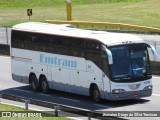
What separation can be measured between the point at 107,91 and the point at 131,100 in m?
1.74

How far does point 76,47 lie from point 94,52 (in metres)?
1.39

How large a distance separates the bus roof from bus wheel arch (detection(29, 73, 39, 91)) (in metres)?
2.13

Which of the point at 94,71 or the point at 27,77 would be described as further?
the point at 27,77

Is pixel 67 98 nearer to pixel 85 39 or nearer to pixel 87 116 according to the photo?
pixel 85 39

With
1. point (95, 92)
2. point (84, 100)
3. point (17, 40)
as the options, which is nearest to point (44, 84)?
point (17, 40)

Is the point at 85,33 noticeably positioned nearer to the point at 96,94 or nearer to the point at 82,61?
the point at 82,61

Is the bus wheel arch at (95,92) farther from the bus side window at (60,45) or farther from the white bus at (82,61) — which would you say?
the bus side window at (60,45)

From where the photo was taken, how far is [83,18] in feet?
235

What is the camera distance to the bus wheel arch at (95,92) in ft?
81.4

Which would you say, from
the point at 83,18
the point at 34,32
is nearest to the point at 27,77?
the point at 34,32

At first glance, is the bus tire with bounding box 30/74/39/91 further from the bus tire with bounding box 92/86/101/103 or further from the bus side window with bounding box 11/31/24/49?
the bus tire with bounding box 92/86/101/103

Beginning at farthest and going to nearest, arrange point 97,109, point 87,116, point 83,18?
point 83,18 → point 97,109 → point 87,116

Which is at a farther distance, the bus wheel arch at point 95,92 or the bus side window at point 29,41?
the bus side window at point 29,41

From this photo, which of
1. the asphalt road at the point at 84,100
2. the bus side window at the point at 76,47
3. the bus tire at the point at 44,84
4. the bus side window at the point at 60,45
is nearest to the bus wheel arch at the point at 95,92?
the asphalt road at the point at 84,100
